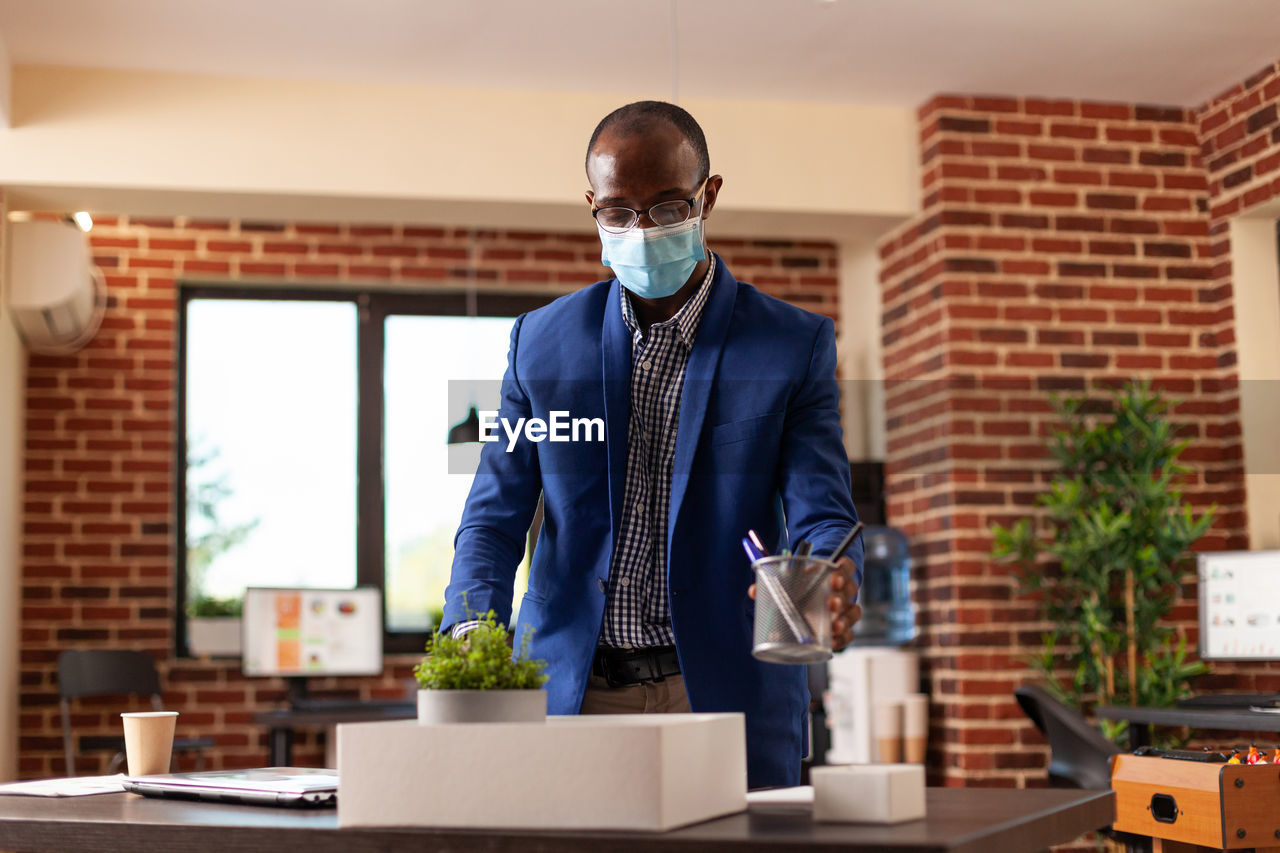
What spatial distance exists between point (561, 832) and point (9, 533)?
461 cm

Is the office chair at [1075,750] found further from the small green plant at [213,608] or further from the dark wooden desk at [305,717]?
the small green plant at [213,608]

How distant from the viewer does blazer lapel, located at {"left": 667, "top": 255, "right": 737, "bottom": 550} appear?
158 centimetres

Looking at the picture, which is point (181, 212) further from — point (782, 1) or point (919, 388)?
point (919, 388)

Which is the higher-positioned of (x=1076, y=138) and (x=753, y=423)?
(x=1076, y=138)

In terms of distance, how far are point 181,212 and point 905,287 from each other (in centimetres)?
269

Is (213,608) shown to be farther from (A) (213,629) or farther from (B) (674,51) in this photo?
(B) (674,51)

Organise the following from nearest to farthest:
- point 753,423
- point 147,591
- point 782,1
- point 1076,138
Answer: point 753,423 < point 782,1 < point 1076,138 < point 147,591

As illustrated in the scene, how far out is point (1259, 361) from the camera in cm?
490

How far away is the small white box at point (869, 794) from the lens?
110 centimetres

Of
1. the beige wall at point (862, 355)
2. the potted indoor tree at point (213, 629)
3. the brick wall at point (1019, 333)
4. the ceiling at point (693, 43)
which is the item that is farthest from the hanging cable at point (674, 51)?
the potted indoor tree at point (213, 629)

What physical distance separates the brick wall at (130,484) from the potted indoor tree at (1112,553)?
9.01 feet

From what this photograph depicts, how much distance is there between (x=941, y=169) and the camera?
4938 mm

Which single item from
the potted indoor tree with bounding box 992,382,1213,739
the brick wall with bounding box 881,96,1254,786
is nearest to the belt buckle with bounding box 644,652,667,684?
the potted indoor tree with bounding box 992,382,1213,739

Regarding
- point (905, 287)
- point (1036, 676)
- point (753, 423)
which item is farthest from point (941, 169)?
point (753, 423)
